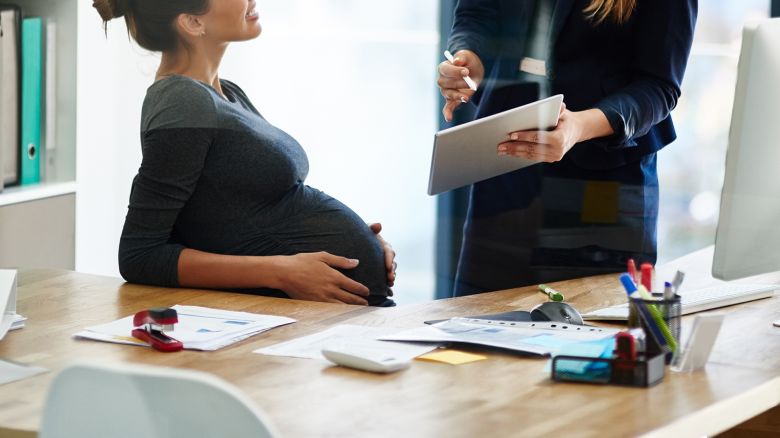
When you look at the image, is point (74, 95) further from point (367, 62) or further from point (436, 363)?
point (436, 363)

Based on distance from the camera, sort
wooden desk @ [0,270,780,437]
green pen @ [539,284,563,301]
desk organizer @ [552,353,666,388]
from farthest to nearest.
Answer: green pen @ [539,284,563,301]
desk organizer @ [552,353,666,388]
wooden desk @ [0,270,780,437]

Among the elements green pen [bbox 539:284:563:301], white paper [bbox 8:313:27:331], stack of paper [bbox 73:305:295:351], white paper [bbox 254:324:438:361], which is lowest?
white paper [bbox 8:313:27:331]

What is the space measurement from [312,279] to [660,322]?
82 cm

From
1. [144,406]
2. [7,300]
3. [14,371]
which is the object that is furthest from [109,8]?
[144,406]

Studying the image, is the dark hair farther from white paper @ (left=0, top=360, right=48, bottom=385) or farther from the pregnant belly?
white paper @ (left=0, top=360, right=48, bottom=385)

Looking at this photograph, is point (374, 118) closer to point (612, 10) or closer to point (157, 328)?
point (612, 10)

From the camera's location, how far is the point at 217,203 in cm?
211

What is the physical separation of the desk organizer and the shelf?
5.87ft

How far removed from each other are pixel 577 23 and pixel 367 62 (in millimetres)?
1033

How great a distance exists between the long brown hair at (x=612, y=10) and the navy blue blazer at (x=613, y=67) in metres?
0.01

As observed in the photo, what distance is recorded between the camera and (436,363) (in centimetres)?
143

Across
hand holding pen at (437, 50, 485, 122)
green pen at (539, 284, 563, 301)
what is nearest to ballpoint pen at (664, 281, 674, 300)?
green pen at (539, 284, 563, 301)

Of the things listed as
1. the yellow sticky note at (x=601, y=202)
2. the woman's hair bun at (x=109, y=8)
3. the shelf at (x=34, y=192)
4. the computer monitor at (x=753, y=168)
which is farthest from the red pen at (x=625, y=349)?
the shelf at (x=34, y=192)

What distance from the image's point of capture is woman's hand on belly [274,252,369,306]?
2031mm
